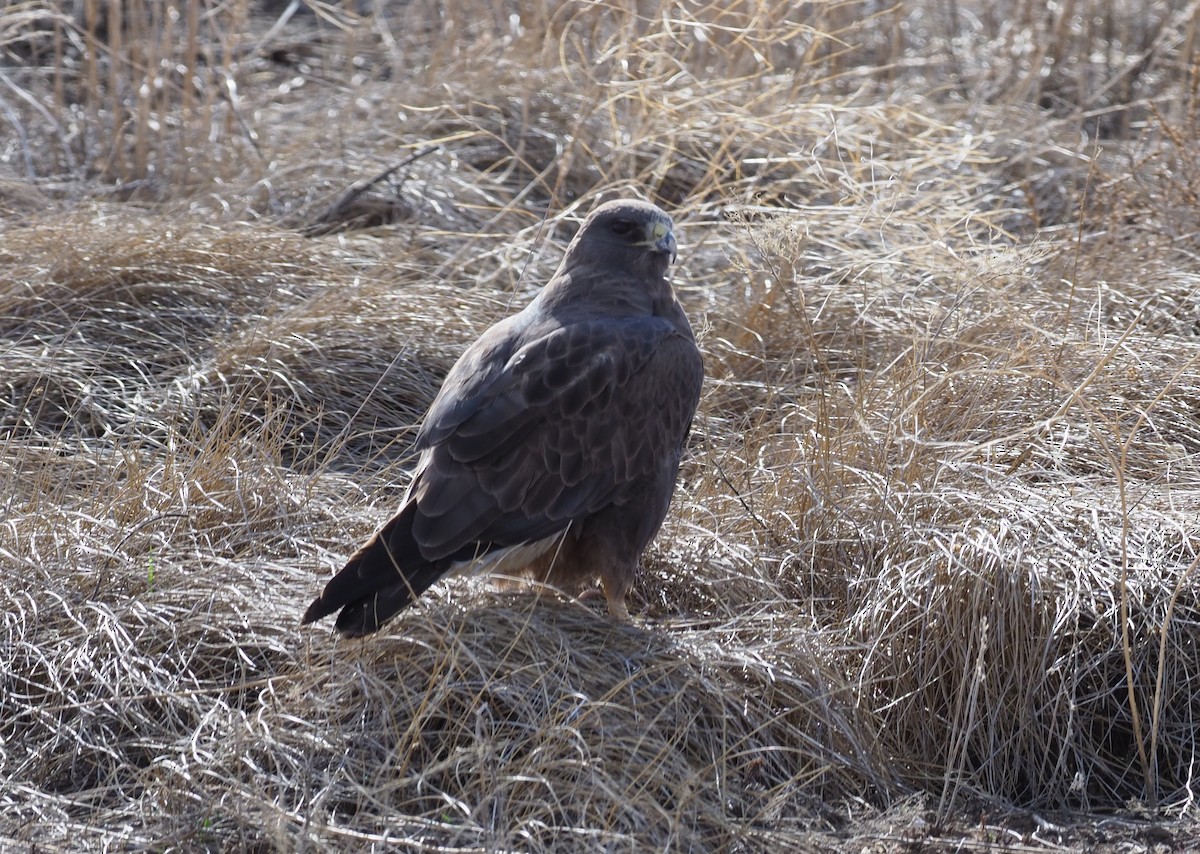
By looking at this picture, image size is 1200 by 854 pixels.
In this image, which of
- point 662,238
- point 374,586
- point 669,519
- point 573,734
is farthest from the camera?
point 669,519

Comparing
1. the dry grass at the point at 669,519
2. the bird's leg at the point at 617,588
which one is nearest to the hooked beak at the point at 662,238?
the dry grass at the point at 669,519

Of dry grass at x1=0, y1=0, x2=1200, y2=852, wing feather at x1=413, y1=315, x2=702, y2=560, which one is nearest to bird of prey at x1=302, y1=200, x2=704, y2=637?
wing feather at x1=413, y1=315, x2=702, y2=560

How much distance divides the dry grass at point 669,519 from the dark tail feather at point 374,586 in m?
0.11

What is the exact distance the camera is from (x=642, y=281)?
387 centimetres

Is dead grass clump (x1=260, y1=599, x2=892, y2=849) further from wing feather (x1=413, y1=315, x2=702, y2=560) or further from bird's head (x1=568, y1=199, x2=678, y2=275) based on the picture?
bird's head (x1=568, y1=199, x2=678, y2=275)

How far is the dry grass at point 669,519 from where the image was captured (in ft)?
9.82

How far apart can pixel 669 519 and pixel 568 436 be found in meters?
0.57

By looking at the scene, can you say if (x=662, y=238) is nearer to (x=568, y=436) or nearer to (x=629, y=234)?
(x=629, y=234)

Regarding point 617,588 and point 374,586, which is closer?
point 374,586

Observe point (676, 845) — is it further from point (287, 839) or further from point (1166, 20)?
point (1166, 20)

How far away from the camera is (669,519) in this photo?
400cm

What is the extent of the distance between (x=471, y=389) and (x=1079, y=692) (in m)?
1.63

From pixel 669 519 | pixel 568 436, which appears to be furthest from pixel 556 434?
pixel 669 519

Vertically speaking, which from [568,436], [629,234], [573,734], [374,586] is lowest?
[573,734]
